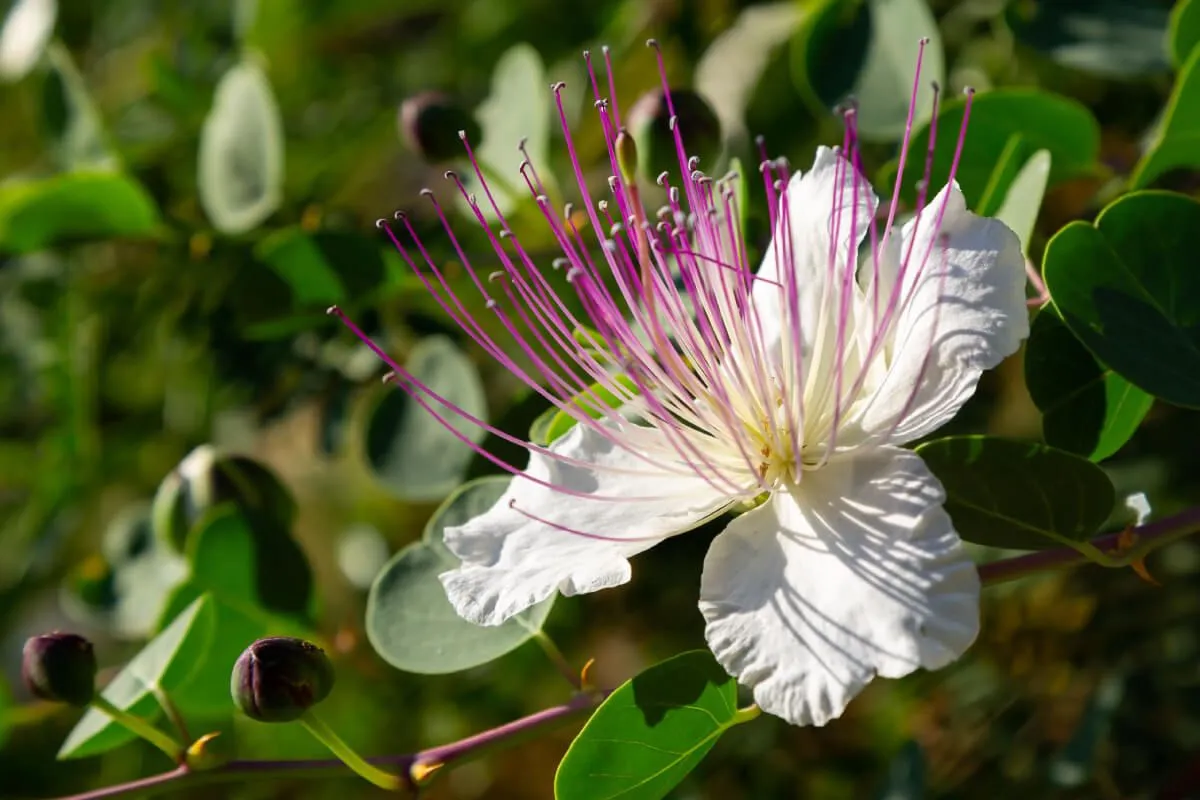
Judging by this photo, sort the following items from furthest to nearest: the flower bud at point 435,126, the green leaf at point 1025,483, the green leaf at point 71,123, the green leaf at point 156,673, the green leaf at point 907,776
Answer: the green leaf at point 71,123, the flower bud at point 435,126, the green leaf at point 907,776, the green leaf at point 156,673, the green leaf at point 1025,483

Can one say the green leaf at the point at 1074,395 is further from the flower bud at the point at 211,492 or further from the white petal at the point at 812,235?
the flower bud at the point at 211,492

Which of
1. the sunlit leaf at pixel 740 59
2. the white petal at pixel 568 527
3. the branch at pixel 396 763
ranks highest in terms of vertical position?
the sunlit leaf at pixel 740 59

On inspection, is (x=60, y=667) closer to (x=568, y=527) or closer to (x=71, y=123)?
(x=568, y=527)

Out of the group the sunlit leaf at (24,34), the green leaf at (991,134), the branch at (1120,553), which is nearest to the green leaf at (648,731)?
the branch at (1120,553)

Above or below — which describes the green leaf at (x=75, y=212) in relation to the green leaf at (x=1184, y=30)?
above

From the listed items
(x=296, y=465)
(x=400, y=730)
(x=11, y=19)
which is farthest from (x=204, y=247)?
(x=296, y=465)

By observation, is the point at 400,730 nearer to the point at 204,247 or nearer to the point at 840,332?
the point at 204,247

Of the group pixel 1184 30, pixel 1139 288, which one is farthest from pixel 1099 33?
pixel 1139 288
